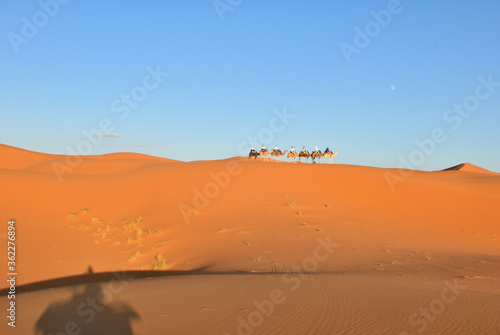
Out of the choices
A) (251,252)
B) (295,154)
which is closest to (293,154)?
(295,154)

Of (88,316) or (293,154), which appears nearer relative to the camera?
(88,316)

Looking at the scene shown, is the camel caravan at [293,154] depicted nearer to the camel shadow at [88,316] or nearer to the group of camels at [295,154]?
the group of camels at [295,154]

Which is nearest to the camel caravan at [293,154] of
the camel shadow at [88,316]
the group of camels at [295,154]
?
the group of camels at [295,154]

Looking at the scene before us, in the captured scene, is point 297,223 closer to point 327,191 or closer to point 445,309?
point 327,191

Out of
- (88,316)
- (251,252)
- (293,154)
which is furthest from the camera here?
(293,154)

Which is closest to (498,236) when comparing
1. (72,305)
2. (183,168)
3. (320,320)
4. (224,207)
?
(224,207)

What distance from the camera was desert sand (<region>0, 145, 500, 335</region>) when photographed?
7.32 m

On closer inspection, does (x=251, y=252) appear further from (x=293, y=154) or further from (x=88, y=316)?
(x=293, y=154)

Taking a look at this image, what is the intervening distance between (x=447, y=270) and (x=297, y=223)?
8.44 m

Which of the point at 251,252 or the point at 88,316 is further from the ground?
the point at 88,316

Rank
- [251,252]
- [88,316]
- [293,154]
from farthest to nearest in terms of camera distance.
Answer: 1. [293,154]
2. [251,252]
3. [88,316]

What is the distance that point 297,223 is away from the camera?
763 inches

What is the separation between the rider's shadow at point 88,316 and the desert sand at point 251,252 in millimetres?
39

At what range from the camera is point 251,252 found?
14.9 meters
